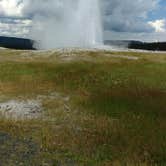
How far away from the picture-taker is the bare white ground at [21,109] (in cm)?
2892

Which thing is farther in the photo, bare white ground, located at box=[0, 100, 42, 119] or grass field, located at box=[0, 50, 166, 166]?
bare white ground, located at box=[0, 100, 42, 119]

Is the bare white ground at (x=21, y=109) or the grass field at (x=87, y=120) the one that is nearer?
the grass field at (x=87, y=120)

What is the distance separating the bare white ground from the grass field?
83cm

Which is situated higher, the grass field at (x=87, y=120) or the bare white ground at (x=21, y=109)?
the grass field at (x=87, y=120)

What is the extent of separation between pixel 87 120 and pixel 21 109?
20.9ft

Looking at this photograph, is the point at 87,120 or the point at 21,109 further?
the point at 21,109

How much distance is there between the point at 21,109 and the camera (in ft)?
101

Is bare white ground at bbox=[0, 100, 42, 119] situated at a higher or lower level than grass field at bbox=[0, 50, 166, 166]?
lower

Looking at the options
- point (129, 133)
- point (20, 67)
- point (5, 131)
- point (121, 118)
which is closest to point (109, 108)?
point (121, 118)

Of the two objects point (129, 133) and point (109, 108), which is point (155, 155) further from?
point (109, 108)

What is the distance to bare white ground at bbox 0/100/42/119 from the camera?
28.9 metres

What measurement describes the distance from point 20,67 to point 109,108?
26.1 meters

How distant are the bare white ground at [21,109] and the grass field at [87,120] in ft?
2.74

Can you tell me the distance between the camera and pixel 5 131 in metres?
23.9
